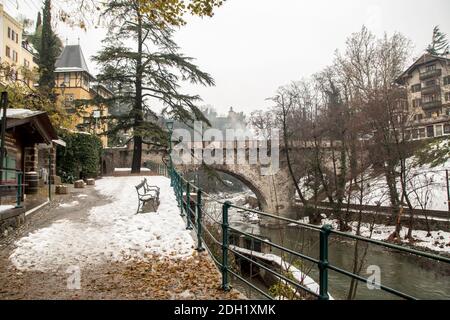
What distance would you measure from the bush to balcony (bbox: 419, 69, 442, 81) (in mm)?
35284

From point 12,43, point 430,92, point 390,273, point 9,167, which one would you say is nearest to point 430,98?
point 430,92

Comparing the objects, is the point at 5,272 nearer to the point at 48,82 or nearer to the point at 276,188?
the point at 48,82

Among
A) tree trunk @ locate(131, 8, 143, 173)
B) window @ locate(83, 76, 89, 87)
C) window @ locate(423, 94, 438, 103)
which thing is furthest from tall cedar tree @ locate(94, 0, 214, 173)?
window @ locate(423, 94, 438, 103)

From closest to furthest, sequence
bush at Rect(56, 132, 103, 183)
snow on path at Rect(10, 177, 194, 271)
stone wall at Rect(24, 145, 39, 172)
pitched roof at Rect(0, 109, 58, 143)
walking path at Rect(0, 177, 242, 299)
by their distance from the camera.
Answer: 1. walking path at Rect(0, 177, 242, 299)
2. snow on path at Rect(10, 177, 194, 271)
3. pitched roof at Rect(0, 109, 58, 143)
4. stone wall at Rect(24, 145, 39, 172)
5. bush at Rect(56, 132, 103, 183)

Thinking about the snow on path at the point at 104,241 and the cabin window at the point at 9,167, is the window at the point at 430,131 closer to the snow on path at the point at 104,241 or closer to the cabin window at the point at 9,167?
the snow on path at the point at 104,241

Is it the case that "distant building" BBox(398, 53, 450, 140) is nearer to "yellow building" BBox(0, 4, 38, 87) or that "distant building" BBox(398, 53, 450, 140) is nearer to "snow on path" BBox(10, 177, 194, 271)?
"snow on path" BBox(10, 177, 194, 271)

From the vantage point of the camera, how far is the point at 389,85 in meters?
20.4

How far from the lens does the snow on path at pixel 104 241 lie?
5230mm

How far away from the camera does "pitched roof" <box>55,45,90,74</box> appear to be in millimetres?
38116

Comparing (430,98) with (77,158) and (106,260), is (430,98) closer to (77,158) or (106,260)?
(77,158)

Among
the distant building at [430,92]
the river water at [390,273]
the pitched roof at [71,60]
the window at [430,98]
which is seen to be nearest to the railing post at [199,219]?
the river water at [390,273]

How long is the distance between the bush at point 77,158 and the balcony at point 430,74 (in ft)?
116
